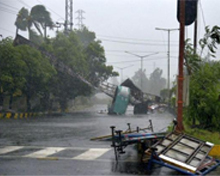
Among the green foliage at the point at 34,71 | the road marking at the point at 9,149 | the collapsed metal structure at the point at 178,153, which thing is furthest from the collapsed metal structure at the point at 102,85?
the collapsed metal structure at the point at 178,153

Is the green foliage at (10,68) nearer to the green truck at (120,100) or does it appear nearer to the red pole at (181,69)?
the green truck at (120,100)

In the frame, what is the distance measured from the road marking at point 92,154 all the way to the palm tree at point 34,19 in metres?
57.7

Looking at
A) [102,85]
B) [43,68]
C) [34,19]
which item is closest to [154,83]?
[34,19]

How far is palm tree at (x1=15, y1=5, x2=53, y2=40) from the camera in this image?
70.2 metres

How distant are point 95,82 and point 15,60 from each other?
18.7 metres

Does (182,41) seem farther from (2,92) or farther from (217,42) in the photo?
(2,92)

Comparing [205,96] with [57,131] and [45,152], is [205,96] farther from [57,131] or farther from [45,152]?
[57,131]

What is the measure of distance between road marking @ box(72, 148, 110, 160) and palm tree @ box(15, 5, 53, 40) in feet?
189

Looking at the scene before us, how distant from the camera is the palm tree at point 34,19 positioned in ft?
230

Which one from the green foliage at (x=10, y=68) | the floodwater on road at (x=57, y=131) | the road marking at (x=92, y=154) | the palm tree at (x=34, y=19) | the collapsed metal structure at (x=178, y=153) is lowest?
the road marking at (x=92, y=154)

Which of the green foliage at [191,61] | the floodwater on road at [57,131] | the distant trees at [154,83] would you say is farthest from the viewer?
the distant trees at [154,83]

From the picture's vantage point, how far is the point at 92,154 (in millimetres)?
12859

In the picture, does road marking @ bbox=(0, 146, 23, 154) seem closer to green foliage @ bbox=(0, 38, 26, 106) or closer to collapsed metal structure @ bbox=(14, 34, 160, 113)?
green foliage @ bbox=(0, 38, 26, 106)

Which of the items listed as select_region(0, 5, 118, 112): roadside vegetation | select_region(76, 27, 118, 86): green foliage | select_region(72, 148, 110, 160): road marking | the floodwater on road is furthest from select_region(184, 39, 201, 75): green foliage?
select_region(76, 27, 118, 86): green foliage
